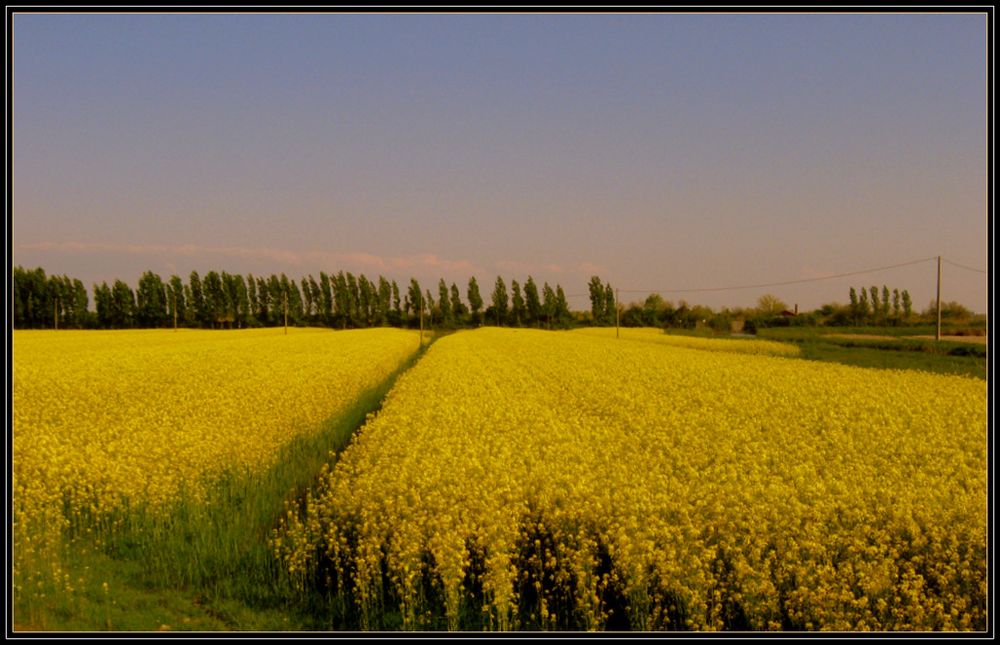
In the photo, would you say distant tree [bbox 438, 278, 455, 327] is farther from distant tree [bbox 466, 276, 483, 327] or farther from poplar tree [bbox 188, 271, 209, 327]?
poplar tree [bbox 188, 271, 209, 327]

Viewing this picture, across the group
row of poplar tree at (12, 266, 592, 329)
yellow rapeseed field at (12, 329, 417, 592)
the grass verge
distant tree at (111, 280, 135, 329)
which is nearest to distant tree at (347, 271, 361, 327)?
row of poplar tree at (12, 266, 592, 329)

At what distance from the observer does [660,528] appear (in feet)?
18.2

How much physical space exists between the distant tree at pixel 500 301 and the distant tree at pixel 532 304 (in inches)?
144

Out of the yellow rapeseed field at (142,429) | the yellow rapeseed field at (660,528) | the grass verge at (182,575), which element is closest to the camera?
the yellow rapeseed field at (660,528)

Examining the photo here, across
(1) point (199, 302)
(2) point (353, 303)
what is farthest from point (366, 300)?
(1) point (199, 302)

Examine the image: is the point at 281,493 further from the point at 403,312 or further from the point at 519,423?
the point at 403,312

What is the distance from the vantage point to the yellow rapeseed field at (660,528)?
4965 millimetres

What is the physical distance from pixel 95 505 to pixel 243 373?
13.2 m

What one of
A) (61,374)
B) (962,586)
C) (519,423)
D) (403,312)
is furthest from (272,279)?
(962,586)

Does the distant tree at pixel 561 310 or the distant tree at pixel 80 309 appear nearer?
the distant tree at pixel 80 309

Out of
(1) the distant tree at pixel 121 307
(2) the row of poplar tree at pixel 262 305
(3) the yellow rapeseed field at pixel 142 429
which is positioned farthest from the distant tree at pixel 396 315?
(3) the yellow rapeseed field at pixel 142 429

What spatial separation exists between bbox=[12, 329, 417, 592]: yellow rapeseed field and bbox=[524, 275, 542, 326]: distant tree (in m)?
88.7

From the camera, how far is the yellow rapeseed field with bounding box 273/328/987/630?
195 inches

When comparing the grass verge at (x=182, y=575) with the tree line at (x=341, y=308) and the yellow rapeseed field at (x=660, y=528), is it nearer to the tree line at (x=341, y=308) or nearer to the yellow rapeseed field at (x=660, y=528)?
the yellow rapeseed field at (x=660, y=528)
